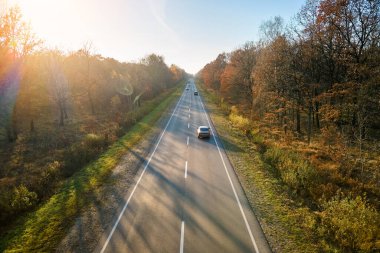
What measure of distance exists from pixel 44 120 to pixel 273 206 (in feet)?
117

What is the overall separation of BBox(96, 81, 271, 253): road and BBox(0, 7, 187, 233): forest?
5255 mm

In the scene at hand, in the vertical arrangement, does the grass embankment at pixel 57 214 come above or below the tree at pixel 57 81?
below

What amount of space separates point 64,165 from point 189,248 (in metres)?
12.3

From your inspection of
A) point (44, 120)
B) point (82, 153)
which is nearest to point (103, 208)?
point (82, 153)

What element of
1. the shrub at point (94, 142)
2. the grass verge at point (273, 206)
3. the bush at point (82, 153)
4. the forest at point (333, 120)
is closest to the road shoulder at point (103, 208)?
the bush at point (82, 153)

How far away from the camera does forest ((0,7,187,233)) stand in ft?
47.5

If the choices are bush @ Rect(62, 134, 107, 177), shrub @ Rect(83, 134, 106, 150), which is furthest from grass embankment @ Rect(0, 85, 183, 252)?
shrub @ Rect(83, 134, 106, 150)

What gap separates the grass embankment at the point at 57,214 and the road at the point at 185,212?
215cm

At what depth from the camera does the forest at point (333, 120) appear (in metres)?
10.4

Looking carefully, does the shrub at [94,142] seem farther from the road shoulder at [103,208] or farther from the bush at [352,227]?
the bush at [352,227]

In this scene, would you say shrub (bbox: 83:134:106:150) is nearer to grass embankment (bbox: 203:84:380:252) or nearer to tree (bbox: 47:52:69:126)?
grass embankment (bbox: 203:84:380:252)

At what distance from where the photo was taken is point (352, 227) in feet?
30.0

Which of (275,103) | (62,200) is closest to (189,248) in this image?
(62,200)

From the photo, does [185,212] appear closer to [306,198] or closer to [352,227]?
[306,198]
